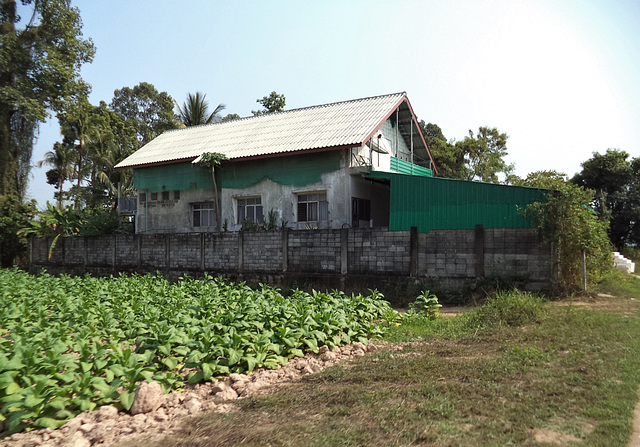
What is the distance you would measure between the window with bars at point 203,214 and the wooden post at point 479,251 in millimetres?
11498

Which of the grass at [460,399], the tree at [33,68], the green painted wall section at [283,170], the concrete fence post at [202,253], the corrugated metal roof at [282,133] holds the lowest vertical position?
the grass at [460,399]

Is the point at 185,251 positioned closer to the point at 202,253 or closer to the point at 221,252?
the point at 202,253

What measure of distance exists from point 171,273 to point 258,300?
9.76 meters

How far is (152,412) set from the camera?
12.9 feet

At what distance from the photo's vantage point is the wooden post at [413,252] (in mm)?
11602

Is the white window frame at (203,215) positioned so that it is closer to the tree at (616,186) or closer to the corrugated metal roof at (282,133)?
the corrugated metal roof at (282,133)

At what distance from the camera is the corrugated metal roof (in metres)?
15.9

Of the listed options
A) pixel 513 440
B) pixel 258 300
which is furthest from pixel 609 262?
pixel 513 440

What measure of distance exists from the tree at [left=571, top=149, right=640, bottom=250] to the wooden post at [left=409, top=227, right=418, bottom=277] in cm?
1658

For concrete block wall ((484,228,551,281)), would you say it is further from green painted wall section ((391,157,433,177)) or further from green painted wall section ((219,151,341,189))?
green painted wall section ((391,157,433,177))

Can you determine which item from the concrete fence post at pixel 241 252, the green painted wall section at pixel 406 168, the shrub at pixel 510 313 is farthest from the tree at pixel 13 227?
the shrub at pixel 510 313

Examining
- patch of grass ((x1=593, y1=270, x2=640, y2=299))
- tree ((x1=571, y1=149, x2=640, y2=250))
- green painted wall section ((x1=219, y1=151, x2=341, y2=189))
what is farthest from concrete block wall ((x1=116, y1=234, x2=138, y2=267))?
tree ((x1=571, y1=149, x2=640, y2=250))

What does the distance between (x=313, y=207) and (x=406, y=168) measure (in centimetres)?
534

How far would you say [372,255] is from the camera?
12.3m
